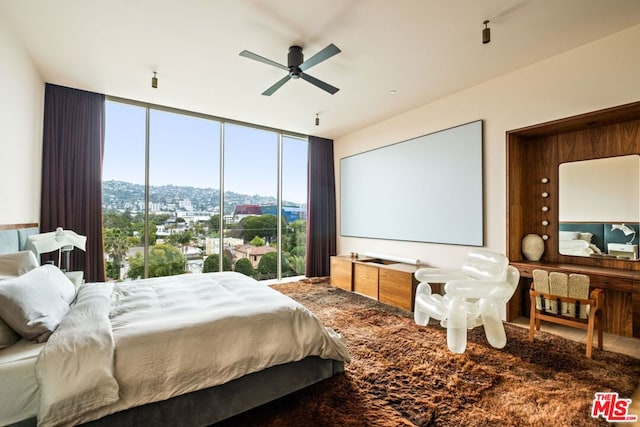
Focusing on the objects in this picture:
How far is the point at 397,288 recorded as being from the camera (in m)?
3.90

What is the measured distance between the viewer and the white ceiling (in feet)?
7.48

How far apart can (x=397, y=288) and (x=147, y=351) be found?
3.13 metres

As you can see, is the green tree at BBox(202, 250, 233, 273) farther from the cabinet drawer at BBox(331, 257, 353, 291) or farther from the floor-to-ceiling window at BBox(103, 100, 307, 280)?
the cabinet drawer at BBox(331, 257, 353, 291)

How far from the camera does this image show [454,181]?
3.86 metres

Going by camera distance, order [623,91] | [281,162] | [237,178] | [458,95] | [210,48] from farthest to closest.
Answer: [281,162] → [237,178] → [458,95] → [210,48] → [623,91]

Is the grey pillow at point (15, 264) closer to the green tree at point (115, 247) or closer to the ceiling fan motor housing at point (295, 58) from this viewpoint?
the green tree at point (115, 247)

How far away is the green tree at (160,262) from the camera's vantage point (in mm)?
4203

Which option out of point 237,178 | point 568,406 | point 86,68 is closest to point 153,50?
point 86,68

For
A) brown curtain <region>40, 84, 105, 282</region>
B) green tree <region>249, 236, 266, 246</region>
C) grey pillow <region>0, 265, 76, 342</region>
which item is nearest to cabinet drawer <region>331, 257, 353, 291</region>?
green tree <region>249, 236, 266, 246</region>

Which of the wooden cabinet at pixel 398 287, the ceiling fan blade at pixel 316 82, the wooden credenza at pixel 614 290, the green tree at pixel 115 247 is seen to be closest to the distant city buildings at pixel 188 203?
the green tree at pixel 115 247

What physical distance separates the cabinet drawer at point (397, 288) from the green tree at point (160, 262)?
3.12 m

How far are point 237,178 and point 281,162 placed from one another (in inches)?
37.0

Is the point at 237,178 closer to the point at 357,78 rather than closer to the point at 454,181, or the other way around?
the point at 357,78

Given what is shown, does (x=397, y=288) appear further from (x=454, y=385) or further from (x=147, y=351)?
(x=147, y=351)
